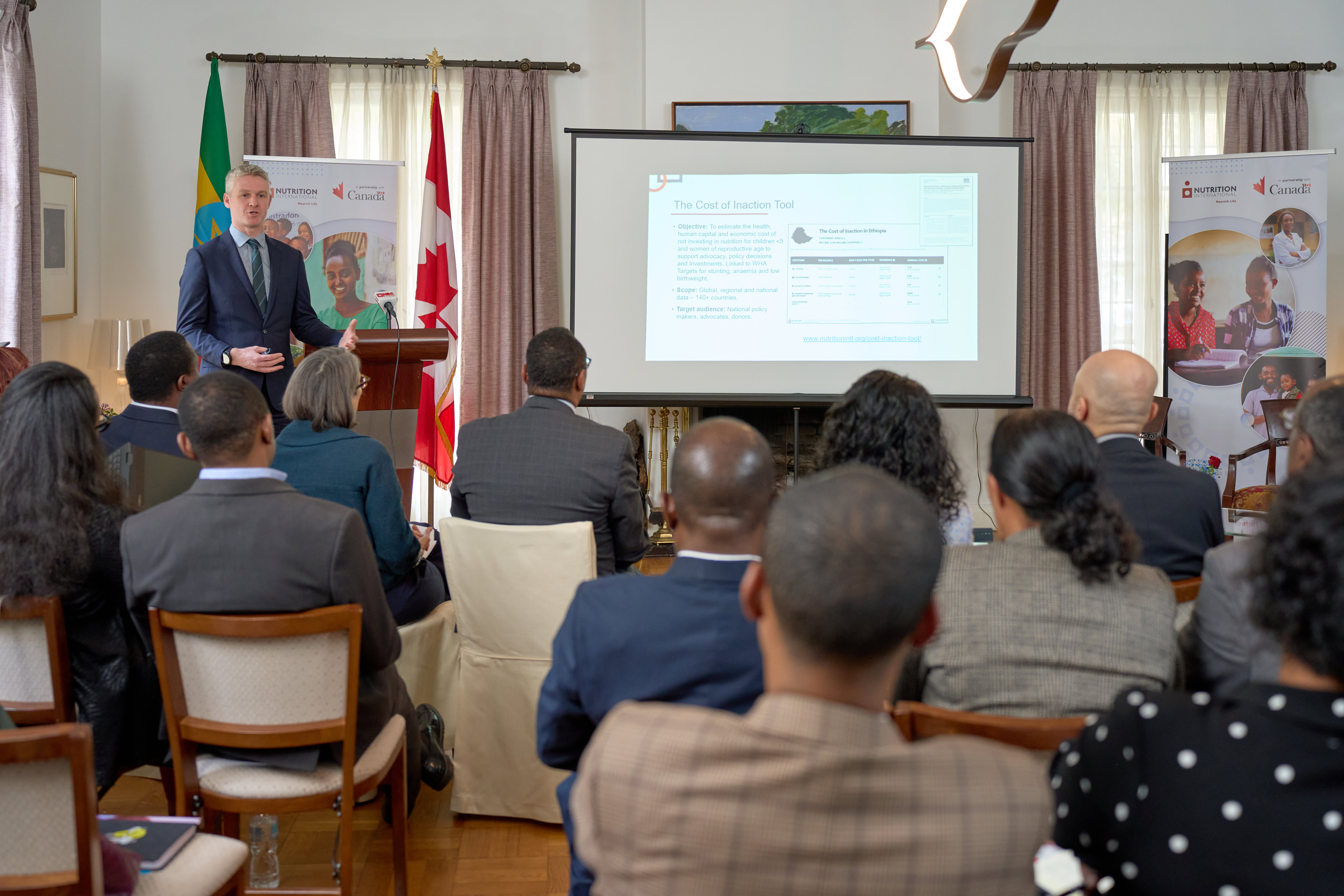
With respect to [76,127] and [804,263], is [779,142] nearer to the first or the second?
[804,263]

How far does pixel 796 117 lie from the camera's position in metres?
5.74

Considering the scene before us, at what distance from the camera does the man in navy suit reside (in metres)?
3.58

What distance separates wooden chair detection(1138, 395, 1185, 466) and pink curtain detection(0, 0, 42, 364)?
19.1 feet

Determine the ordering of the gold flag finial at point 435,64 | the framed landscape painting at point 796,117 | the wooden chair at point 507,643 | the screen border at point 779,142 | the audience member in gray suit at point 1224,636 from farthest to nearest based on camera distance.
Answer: the gold flag finial at point 435,64 < the framed landscape painting at point 796,117 < the screen border at point 779,142 < the wooden chair at point 507,643 < the audience member in gray suit at point 1224,636

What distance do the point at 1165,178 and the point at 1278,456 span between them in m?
1.86

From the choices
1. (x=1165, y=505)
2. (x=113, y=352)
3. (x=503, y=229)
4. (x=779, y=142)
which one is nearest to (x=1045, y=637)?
(x=1165, y=505)

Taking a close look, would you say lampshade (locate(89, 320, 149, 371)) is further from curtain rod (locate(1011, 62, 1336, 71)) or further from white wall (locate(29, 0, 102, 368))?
curtain rod (locate(1011, 62, 1336, 71))

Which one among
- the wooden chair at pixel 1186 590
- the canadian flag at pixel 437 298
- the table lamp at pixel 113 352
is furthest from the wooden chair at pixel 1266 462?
the table lamp at pixel 113 352

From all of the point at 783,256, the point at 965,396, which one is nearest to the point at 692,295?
the point at 783,256

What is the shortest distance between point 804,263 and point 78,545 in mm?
3815

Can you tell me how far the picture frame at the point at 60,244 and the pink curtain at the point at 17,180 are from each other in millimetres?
304

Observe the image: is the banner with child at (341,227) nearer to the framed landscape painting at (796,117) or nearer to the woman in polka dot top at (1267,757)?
the framed landscape painting at (796,117)

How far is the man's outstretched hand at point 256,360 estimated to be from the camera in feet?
11.4

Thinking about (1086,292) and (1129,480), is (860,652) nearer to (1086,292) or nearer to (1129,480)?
(1129,480)
